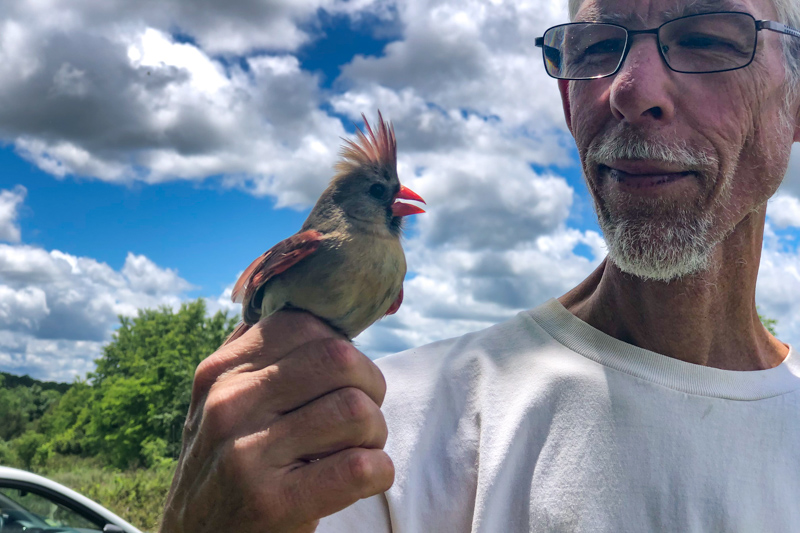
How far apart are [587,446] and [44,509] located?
569cm

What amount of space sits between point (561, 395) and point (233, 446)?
125 centimetres

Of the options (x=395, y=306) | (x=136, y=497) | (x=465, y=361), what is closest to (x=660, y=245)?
(x=465, y=361)

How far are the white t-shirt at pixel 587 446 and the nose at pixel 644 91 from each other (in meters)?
0.86

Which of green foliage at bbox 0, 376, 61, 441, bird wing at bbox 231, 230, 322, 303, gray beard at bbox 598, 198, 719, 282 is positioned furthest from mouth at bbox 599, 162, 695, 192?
green foliage at bbox 0, 376, 61, 441

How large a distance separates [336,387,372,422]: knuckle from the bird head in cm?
58

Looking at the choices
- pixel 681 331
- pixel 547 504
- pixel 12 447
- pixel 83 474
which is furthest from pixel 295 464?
pixel 12 447

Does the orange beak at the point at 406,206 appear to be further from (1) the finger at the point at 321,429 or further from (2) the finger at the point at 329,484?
(2) the finger at the point at 329,484

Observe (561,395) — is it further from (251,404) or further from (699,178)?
(251,404)

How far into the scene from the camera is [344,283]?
1.82 metres

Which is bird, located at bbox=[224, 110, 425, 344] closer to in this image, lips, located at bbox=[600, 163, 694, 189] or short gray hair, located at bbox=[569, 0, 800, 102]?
lips, located at bbox=[600, 163, 694, 189]

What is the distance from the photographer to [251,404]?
1792 mm

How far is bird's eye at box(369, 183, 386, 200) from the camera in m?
2.19

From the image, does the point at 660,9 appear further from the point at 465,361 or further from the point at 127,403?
the point at 127,403

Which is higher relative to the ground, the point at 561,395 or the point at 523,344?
the point at 523,344
